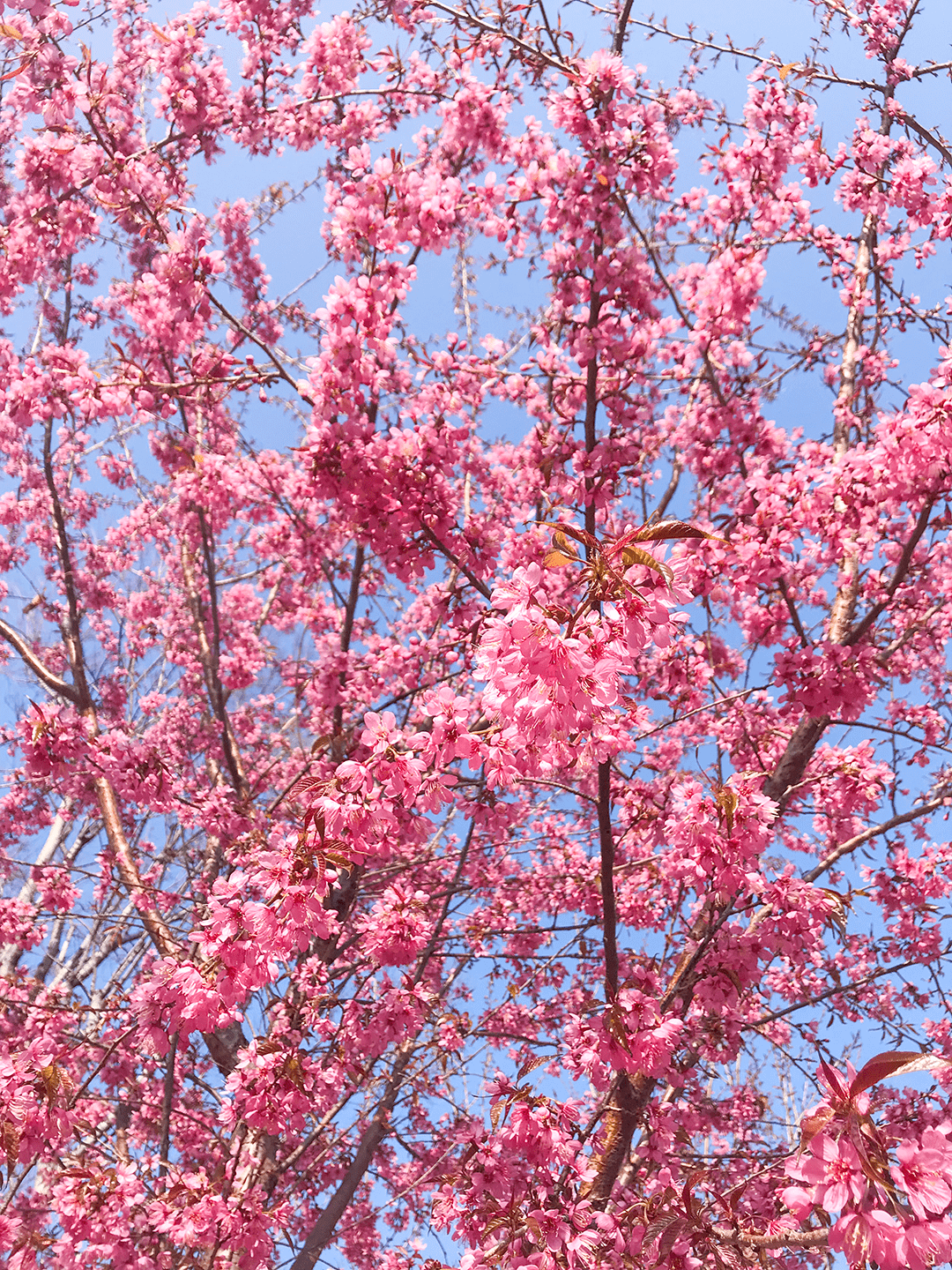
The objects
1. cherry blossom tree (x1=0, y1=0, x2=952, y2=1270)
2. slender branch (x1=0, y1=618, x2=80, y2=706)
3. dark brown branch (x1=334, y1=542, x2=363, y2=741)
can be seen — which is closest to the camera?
cherry blossom tree (x1=0, y1=0, x2=952, y2=1270)

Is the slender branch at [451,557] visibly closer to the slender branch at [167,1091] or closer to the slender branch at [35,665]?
the slender branch at [167,1091]

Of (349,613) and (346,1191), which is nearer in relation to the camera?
(346,1191)

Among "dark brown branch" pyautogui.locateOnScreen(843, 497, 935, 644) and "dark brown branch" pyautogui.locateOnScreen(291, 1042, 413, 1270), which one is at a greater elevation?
"dark brown branch" pyautogui.locateOnScreen(843, 497, 935, 644)

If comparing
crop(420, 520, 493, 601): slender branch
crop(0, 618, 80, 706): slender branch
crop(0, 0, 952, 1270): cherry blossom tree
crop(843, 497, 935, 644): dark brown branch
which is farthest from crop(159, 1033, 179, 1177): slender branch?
crop(843, 497, 935, 644): dark brown branch

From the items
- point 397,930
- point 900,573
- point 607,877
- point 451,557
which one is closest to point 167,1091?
point 397,930

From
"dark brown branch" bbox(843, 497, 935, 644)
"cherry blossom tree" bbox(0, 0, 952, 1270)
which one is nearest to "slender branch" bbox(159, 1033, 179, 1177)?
"cherry blossom tree" bbox(0, 0, 952, 1270)

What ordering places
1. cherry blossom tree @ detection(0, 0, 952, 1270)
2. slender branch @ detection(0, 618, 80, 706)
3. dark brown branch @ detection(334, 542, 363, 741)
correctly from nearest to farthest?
cherry blossom tree @ detection(0, 0, 952, 1270) < dark brown branch @ detection(334, 542, 363, 741) < slender branch @ detection(0, 618, 80, 706)

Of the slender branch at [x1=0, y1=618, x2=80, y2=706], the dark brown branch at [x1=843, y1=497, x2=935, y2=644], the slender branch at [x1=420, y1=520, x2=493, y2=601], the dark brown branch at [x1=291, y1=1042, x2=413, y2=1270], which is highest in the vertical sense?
the dark brown branch at [x1=843, y1=497, x2=935, y2=644]

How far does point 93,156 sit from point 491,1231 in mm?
5496

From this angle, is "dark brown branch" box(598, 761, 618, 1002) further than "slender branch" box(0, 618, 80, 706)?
No

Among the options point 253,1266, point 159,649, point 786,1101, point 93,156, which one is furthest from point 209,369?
point 786,1101

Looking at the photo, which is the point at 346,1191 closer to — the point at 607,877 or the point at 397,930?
the point at 397,930

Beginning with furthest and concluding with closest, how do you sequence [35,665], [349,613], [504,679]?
[35,665]
[349,613]
[504,679]

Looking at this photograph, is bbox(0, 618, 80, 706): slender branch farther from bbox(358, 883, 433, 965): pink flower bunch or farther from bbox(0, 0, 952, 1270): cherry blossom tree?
bbox(358, 883, 433, 965): pink flower bunch
